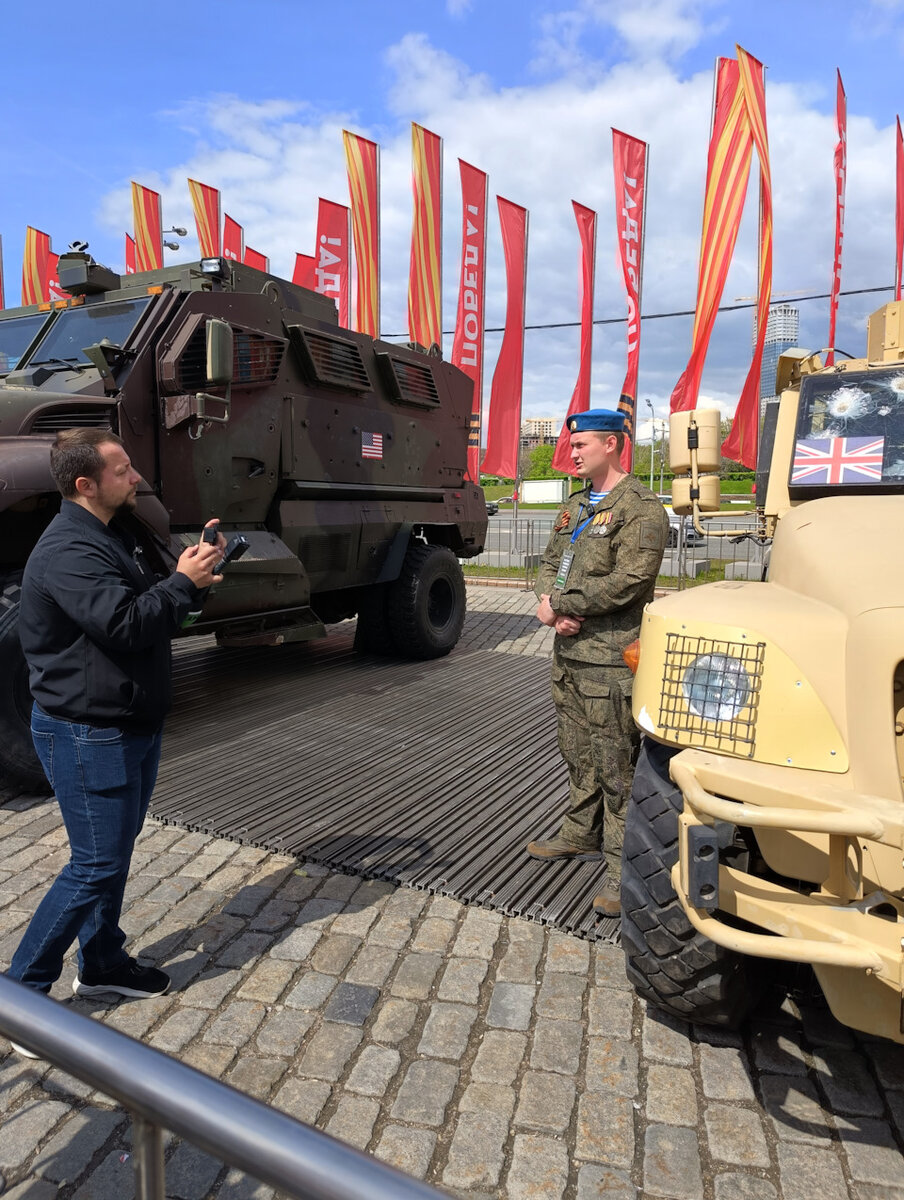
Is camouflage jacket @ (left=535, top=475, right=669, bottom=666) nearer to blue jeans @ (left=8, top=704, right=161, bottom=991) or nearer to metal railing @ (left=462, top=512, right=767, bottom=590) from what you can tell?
blue jeans @ (left=8, top=704, right=161, bottom=991)

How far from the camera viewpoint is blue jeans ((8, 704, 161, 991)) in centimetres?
244

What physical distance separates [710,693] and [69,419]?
13.1 feet

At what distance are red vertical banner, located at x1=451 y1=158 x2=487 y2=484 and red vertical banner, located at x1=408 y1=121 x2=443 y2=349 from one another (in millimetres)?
425

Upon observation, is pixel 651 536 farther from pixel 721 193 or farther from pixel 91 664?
pixel 721 193

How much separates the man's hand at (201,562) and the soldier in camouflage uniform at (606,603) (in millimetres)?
1228

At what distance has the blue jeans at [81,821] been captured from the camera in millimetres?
2439

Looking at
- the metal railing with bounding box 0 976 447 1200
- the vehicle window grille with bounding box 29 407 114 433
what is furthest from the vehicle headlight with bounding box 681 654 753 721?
the vehicle window grille with bounding box 29 407 114 433

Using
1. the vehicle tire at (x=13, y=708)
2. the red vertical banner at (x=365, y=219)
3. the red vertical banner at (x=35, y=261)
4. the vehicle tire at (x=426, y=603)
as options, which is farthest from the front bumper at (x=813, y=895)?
the red vertical banner at (x=35, y=261)

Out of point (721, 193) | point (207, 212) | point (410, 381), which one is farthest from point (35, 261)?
point (410, 381)

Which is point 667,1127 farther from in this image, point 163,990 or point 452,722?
point 452,722

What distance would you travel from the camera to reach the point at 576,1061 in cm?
242

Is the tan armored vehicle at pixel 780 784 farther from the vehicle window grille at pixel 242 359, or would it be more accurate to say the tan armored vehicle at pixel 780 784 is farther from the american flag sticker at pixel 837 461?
the vehicle window grille at pixel 242 359

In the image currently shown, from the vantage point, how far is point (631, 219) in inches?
560

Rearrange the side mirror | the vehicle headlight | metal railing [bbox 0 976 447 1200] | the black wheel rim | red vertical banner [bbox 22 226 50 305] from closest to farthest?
metal railing [bbox 0 976 447 1200]
the vehicle headlight
the side mirror
the black wheel rim
red vertical banner [bbox 22 226 50 305]
